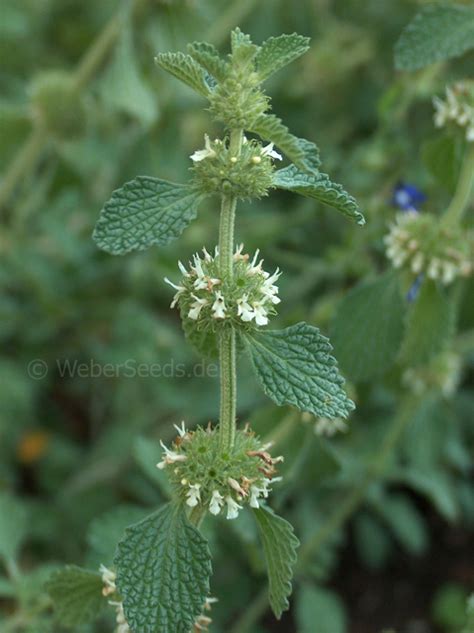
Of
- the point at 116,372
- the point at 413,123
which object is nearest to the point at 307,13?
the point at 413,123

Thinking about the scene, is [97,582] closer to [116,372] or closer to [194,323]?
[194,323]

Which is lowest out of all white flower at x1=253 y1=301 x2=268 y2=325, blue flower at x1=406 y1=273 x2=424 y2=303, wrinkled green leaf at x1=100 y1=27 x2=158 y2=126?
white flower at x1=253 y1=301 x2=268 y2=325

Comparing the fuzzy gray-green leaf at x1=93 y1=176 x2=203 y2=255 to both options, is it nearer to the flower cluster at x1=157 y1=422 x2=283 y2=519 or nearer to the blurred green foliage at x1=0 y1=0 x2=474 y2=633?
the flower cluster at x1=157 y1=422 x2=283 y2=519

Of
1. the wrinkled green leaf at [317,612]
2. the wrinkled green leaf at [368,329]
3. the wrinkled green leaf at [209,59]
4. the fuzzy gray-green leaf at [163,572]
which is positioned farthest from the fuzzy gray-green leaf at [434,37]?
the wrinkled green leaf at [317,612]

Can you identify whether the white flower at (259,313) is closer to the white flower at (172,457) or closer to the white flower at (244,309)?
the white flower at (244,309)

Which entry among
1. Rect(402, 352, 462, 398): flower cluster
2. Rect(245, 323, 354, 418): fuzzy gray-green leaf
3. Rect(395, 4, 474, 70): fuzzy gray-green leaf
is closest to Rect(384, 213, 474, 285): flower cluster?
Rect(395, 4, 474, 70): fuzzy gray-green leaf

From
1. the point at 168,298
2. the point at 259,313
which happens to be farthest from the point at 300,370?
the point at 168,298

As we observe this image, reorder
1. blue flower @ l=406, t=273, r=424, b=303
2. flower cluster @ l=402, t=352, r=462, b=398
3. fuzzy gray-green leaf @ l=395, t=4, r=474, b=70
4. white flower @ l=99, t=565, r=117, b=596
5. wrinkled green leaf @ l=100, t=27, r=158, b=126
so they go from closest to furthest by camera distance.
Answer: white flower @ l=99, t=565, r=117, b=596, fuzzy gray-green leaf @ l=395, t=4, r=474, b=70, blue flower @ l=406, t=273, r=424, b=303, flower cluster @ l=402, t=352, r=462, b=398, wrinkled green leaf @ l=100, t=27, r=158, b=126

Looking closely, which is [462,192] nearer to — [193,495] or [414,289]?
[414,289]
